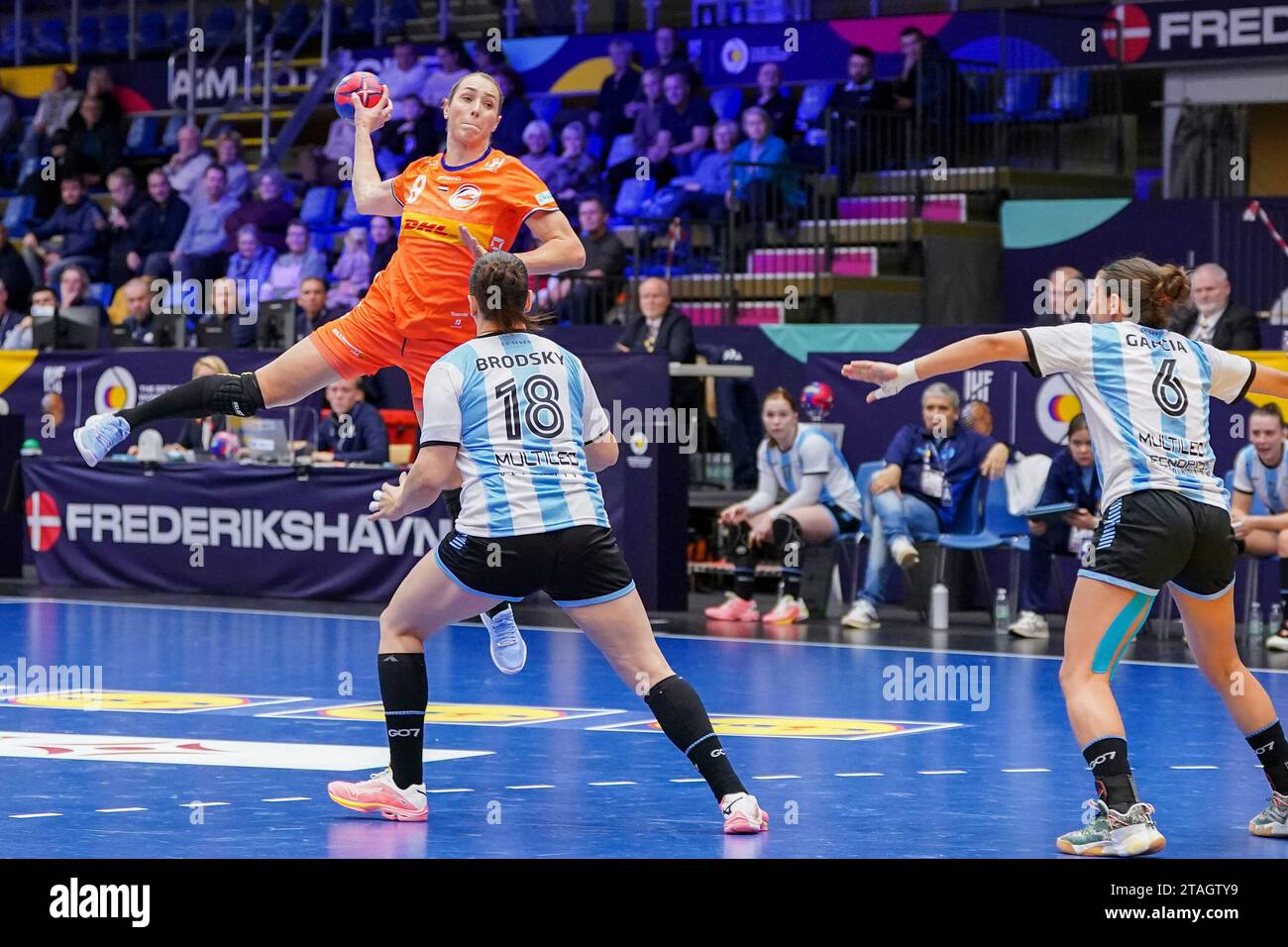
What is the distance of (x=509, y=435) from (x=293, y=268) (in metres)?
15.4

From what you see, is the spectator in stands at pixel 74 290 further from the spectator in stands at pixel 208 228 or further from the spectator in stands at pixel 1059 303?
the spectator in stands at pixel 1059 303

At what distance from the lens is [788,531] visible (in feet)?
50.0

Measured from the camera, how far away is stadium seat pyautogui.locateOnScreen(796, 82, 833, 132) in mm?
22469

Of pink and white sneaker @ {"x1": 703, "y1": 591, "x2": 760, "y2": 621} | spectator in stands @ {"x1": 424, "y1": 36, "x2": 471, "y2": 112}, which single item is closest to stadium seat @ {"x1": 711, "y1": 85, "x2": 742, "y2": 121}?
spectator in stands @ {"x1": 424, "y1": 36, "x2": 471, "y2": 112}

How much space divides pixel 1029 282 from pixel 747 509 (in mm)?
Answer: 5756

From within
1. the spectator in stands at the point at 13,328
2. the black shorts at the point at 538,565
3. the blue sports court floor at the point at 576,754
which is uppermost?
the spectator in stands at the point at 13,328

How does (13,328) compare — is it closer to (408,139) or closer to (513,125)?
→ (408,139)

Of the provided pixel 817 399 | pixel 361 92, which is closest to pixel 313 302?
pixel 817 399

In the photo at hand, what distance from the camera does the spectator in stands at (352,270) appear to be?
2117 centimetres

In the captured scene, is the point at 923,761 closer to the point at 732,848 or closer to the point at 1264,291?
the point at 732,848

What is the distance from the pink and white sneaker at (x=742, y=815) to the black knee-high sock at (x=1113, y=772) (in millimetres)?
1083

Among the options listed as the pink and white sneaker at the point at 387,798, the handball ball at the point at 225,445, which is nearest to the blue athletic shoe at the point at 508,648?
the pink and white sneaker at the point at 387,798

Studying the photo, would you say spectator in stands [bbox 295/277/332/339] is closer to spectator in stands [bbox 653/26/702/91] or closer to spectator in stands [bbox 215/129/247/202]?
spectator in stands [bbox 653/26/702/91]
